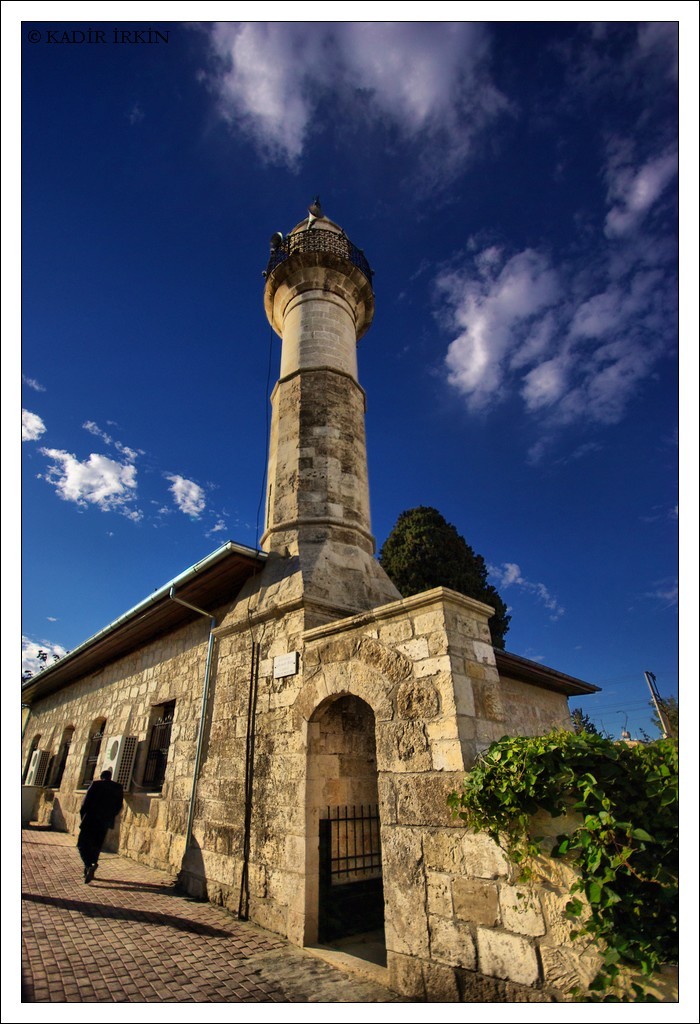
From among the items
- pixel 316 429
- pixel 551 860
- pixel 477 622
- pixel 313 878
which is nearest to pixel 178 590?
pixel 316 429

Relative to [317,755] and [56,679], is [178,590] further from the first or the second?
[56,679]

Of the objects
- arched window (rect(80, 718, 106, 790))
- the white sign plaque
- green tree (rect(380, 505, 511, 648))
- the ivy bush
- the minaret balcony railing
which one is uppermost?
the minaret balcony railing

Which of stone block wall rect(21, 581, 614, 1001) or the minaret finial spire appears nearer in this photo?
stone block wall rect(21, 581, 614, 1001)

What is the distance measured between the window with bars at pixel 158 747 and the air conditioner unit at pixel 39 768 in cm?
733

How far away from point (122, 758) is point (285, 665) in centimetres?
539

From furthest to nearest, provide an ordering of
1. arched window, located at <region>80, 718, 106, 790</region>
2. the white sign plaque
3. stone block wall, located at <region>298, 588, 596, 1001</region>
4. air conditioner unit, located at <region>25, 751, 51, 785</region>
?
air conditioner unit, located at <region>25, 751, 51, 785</region> → arched window, located at <region>80, 718, 106, 790</region> → the white sign plaque → stone block wall, located at <region>298, 588, 596, 1001</region>

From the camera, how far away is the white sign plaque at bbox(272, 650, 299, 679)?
5.36 metres

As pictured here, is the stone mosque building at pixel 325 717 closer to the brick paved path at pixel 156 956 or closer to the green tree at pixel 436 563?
the brick paved path at pixel 156 956

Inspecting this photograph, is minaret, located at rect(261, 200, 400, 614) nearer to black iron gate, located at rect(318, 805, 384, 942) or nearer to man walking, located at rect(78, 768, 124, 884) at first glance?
black iron gate, located at rect(318, 805, 384, 942)

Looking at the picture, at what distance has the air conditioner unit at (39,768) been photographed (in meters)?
13.5

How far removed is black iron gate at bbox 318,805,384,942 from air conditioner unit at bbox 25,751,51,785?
12.1 meters

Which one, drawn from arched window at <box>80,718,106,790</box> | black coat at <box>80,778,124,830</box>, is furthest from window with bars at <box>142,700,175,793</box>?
arched window at <box>80,718,106,790</box>

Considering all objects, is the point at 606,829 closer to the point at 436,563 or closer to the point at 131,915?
the point at 131,915

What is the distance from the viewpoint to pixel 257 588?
6.58 metres
